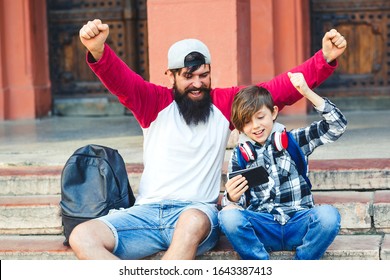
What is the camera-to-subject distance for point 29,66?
11.0 meters

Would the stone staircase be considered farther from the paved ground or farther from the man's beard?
the man's beard

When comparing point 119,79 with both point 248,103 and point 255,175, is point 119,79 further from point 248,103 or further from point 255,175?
point 255,175

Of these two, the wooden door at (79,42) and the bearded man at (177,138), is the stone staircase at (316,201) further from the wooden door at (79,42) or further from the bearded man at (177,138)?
the wooden door at (79,42)

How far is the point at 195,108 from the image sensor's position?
5691 mm

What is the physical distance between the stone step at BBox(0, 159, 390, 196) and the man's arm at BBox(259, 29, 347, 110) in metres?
0.80

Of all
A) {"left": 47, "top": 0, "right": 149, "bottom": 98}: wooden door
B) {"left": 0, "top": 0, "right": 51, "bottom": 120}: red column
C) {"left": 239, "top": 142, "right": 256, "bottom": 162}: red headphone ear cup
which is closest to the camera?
{"left": 239, "top": 142, "right": 256, "bottom": 162}: red headphone ear cup

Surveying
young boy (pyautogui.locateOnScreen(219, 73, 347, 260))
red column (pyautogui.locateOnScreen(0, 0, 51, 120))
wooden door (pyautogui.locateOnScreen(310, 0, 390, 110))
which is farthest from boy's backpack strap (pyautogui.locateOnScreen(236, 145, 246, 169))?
red column (pyautogui.locateOnScreen(0, 0, 51, 120))

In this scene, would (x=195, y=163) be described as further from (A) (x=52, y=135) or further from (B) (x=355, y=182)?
(A) (x=52, y=135)

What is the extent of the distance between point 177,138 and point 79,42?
5.90m

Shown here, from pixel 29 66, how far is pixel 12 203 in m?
4.72

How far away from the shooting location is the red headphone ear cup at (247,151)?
5.49 m

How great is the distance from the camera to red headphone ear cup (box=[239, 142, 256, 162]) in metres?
5.49
